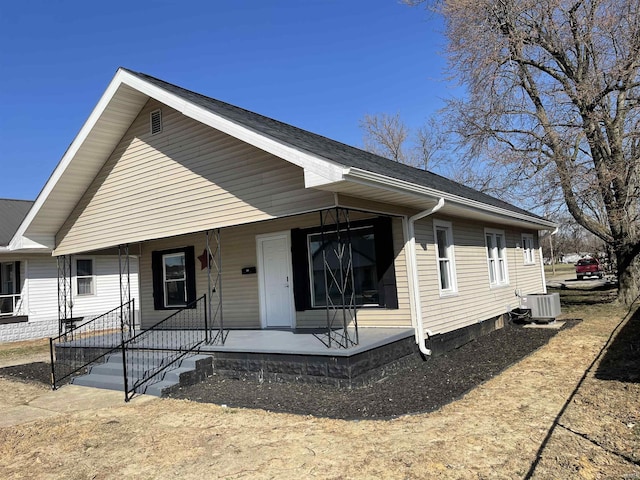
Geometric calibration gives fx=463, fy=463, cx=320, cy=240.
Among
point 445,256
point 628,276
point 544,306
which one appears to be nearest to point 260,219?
point 445,256

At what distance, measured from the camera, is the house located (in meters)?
7.27

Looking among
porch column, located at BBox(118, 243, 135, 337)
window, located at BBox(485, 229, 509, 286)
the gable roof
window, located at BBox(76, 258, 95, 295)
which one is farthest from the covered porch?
window, located at BBox(76, 258, 95, 295)

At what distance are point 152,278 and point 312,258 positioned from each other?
4952 mm

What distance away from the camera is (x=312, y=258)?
9.20 metres

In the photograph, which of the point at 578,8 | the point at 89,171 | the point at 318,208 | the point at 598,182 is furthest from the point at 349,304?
the point at 578,8

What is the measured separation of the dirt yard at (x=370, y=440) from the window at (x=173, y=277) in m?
4.67

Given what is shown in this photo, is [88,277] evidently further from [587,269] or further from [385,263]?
[587,269]

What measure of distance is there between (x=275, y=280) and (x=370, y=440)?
5598 mm

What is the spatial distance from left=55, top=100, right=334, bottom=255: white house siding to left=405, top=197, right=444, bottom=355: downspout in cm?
208

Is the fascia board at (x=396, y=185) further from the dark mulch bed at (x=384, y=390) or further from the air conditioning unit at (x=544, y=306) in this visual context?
the air conditioning unit at (x=544, y=306)

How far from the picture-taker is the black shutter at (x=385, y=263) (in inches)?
323

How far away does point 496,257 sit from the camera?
40.3 feet

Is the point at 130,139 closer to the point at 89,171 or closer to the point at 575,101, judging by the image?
the point at 89,171

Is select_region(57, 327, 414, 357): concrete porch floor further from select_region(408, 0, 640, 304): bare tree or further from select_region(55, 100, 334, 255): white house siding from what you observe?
select_region(408, 0, 640, 304): bare tree
